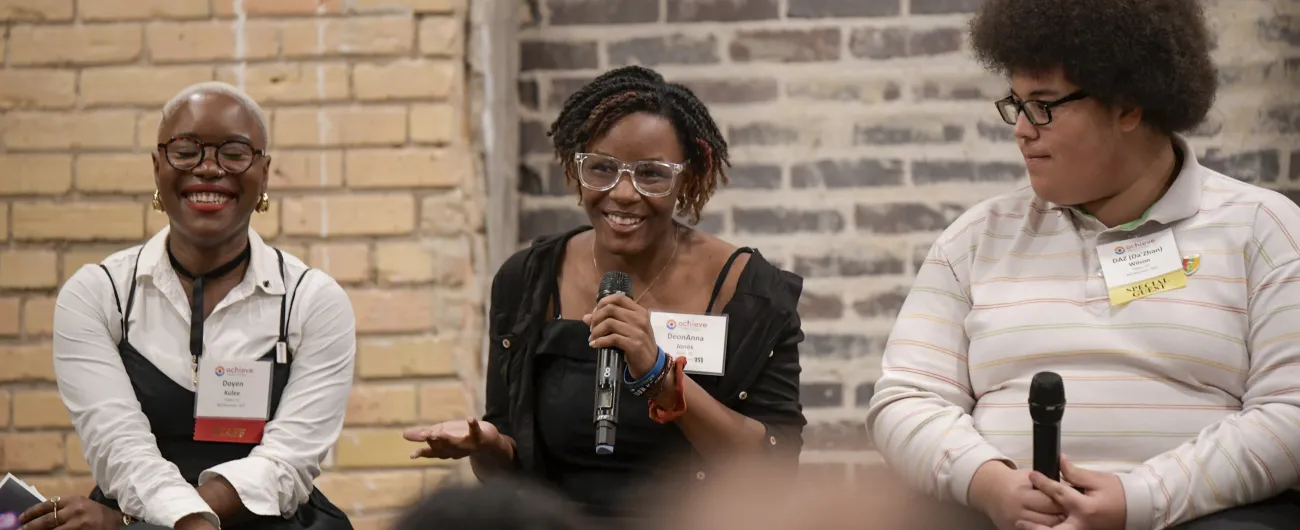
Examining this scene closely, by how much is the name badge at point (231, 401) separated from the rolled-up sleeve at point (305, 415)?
0.12 feet

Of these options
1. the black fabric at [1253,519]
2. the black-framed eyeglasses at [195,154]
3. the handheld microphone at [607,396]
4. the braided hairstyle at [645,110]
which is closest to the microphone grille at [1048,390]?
the black fabric at [1253,519]

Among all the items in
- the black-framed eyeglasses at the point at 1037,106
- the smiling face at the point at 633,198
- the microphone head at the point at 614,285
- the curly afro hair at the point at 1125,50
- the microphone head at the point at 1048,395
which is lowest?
the microphone head at the point at 1048,395

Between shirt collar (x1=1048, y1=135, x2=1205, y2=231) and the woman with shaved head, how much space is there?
152cm

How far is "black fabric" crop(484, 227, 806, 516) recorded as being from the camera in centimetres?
241

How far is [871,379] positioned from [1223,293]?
5.14 ft

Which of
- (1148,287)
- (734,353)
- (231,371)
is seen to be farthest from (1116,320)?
(231,371)

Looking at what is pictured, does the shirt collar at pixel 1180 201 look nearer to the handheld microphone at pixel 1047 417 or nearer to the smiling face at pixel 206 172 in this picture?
the handheld microphone at pixel 1047 417

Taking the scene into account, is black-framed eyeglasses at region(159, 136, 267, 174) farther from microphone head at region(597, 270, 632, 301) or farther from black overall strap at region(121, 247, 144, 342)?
microphone head at region(597, 270, 632, 301)

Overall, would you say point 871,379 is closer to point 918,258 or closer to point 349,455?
point 918,258

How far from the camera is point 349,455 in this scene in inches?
128

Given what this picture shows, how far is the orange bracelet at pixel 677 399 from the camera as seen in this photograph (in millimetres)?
2236

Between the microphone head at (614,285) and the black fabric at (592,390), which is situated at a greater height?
the microphone head at (614,285)

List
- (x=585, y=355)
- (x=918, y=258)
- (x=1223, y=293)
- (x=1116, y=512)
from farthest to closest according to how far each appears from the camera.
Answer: (x=918, y=258), (x=585, y=355), (x=1223, y=293), (x=1116, y=512)

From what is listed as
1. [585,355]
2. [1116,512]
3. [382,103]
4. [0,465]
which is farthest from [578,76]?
[1116,512]
